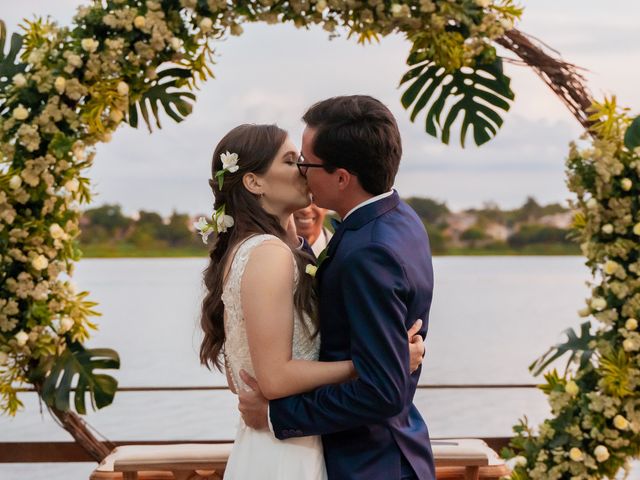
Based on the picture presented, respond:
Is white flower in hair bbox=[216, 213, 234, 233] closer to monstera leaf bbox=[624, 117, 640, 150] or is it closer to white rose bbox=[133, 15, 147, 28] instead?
white rose bbox=[133, 15, 147, 28]

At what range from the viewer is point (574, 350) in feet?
9.01

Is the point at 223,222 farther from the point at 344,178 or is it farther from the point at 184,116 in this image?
the point at 184,116

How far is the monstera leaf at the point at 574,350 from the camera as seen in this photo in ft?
8.89

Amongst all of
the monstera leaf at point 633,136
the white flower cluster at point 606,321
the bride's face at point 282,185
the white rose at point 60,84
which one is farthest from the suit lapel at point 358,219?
the white rose at point 60,84

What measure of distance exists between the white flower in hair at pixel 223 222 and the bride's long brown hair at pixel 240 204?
0.01m

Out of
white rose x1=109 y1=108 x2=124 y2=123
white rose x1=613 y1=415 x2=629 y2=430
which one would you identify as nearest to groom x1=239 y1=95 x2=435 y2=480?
white rose x1=613 y1=415 x2=629 y2=430

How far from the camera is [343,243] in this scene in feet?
7.39

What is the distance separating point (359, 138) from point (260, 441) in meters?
0.83

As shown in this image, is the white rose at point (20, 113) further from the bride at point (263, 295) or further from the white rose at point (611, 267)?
the white rose at point (611, 267)

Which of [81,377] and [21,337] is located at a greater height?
[21,337]

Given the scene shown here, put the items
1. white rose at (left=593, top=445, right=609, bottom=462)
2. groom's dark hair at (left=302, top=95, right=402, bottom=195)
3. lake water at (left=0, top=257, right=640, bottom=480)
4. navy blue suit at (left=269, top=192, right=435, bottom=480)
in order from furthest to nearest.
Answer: lake water at (left=0, top=257, right=640, bottom=480) < white rose at (left=593, top=445, right=609, bottom=462) < groom's dark hair at (left=302, top=95, right=402, bottom=195) < navy blue suit at (left=269, top=192, right=435, bottom=480)

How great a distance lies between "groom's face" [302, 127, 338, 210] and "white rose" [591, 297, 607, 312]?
844 mm

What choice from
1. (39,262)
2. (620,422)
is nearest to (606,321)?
(620,422)

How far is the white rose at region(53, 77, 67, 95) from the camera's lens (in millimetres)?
2863
